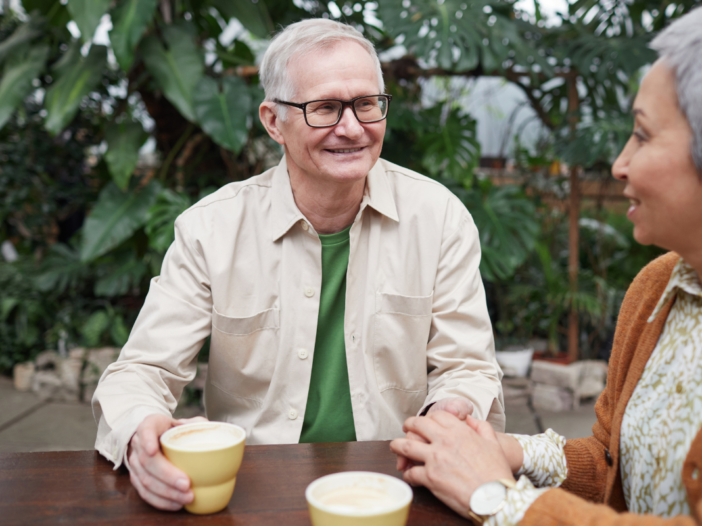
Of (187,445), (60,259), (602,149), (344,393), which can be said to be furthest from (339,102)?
(60,259)

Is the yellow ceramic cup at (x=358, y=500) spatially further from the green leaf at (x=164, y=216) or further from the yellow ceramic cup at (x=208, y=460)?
the green leaf at (x=164, y=216)

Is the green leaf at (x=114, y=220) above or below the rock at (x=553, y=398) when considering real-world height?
above

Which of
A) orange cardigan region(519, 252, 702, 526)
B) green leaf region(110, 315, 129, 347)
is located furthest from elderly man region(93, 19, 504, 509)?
green leaf region(110, 315, 129, 347)

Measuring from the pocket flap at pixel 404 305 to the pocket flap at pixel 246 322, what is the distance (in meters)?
0.24

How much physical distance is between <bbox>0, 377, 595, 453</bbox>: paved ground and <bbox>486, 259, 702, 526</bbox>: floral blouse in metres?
2.25

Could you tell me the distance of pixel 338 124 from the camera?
135 cm

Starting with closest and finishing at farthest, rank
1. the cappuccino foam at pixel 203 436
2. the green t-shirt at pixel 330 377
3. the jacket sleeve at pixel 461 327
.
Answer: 1. the cappuccino foam at pixel 203 436
2. the jacket sleeve at pixel 461 327
3. the green t-shirt at pixel 330 377

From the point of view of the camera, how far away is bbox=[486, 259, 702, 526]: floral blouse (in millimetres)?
819

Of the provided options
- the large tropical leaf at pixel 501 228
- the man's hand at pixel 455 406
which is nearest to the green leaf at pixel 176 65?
the large tropical leaf at pixel 501 228

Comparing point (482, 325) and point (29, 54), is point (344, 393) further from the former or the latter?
point (29, 54)

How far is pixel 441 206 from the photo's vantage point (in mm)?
1490

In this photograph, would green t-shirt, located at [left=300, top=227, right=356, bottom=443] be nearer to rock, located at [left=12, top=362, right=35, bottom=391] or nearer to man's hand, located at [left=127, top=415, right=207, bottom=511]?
man's hand, located at [left=127, top=415, right=207, bottom=511]

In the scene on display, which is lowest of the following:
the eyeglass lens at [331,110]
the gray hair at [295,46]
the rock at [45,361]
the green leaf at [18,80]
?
the rock at [45,361]

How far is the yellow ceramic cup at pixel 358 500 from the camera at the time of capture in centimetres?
62
